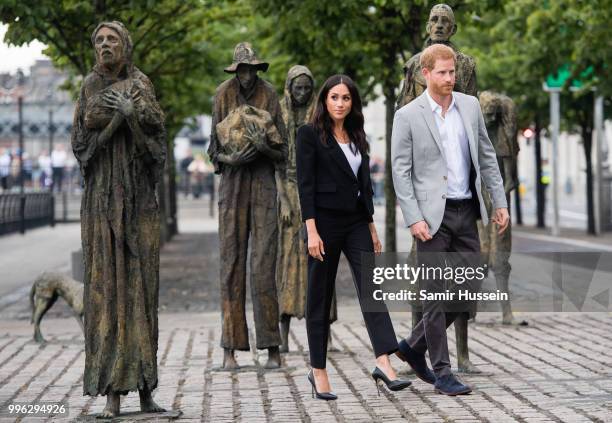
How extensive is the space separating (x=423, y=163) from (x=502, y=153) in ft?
16.4

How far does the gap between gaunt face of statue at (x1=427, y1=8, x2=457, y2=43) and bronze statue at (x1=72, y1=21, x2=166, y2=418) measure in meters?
2.46

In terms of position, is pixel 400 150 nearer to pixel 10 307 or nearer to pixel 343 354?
pixel 343 354

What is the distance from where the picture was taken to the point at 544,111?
35219 mm

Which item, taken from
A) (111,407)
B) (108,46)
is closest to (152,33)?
(108,46)

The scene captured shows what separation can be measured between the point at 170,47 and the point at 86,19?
12.1ft

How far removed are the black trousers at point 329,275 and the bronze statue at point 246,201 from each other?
185 centimetres

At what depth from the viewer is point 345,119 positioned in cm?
931

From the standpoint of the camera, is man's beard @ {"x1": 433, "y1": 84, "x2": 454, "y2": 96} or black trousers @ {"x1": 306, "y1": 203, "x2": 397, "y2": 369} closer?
black trousers @ {"x1": 306, "y1": 203, "x2": 397, "y2": 369}

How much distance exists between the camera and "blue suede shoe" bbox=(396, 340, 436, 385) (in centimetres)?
952

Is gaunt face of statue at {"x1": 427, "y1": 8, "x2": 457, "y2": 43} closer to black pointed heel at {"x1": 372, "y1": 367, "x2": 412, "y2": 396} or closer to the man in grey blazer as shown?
the man in grey blazer

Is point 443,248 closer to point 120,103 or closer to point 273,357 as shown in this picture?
point 120,103

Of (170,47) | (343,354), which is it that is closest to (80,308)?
(343,354)

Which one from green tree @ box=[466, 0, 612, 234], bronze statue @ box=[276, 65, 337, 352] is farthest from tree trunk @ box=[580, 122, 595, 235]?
bronze statue @ box=[276, 65, 337, 352]

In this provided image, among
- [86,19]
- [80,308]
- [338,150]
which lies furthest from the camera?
[86,19]
